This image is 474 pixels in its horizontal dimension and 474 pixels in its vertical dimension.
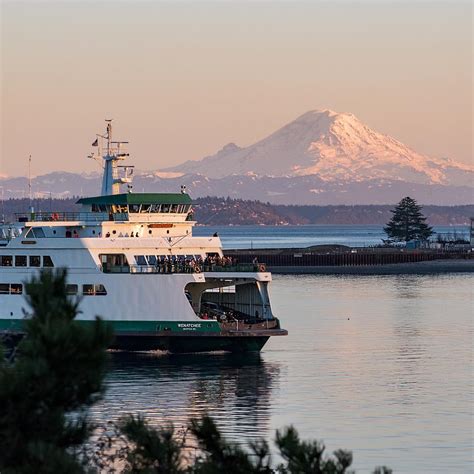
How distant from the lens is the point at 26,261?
49000 millimetres

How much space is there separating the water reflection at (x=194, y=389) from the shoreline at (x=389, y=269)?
74494 mm

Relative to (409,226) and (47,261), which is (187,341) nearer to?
(47,261)

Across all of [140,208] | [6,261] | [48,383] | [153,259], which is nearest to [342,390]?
[153,259]

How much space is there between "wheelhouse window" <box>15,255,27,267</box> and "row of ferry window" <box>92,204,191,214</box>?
11.1 feet

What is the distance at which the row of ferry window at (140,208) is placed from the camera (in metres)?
50.9

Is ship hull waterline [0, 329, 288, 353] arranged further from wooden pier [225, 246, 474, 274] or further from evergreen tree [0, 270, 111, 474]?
wooden pier [225, 246, 474, 274]

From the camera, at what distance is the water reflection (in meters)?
36.8

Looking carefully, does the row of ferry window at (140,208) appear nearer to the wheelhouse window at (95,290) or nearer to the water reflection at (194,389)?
the wheelhouse window at (95,290)

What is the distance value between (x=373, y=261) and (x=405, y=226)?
19.3 meters

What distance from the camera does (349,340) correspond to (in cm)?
5725

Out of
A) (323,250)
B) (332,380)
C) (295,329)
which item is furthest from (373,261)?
(332,380)

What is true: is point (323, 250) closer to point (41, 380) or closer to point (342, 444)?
point (342, 444)

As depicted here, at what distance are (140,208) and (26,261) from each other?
442 cm

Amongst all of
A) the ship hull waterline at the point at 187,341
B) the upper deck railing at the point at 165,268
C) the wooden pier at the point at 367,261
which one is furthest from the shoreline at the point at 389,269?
the ship hull waterline at the point at 187,341
